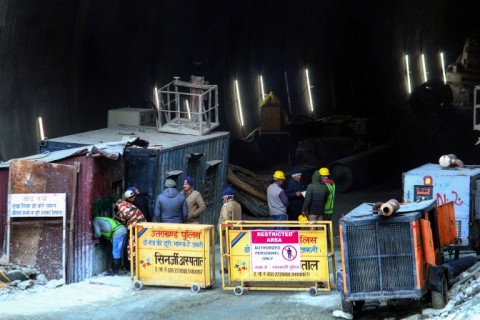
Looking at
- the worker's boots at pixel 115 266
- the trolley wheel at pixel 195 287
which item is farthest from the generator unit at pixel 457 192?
the worker's boots at pixel 115 266

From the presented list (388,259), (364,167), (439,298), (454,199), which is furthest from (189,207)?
(364,167)

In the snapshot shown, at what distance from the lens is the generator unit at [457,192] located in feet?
63.5

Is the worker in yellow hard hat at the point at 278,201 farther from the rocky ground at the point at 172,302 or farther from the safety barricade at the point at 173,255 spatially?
the safety barricade at the point at 173,255

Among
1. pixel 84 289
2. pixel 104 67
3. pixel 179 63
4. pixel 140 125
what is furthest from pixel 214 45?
pixel 84 289

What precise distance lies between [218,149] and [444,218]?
26.2ft

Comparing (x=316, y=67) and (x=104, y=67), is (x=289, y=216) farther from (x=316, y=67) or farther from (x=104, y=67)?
(x=316, y=67)

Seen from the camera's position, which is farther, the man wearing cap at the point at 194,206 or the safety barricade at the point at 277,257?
the man wearing cap at the point at 194,206

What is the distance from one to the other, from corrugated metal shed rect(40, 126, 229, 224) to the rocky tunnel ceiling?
211 centimetres

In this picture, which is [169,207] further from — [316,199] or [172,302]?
[316,199]

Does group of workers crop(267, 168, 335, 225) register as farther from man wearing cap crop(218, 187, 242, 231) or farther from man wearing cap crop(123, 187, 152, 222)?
man wearing cap crop(123, 187, 152, 222)

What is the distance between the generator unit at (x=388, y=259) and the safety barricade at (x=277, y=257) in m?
1.68

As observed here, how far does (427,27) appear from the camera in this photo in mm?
43062

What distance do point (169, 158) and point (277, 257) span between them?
197 inches

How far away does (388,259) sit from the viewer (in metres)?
14.5
